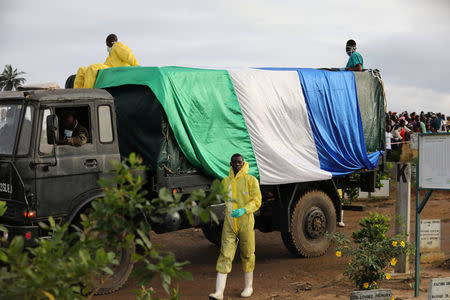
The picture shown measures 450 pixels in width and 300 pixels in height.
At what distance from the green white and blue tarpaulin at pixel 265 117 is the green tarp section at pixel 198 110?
0.04 ft

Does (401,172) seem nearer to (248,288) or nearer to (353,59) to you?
(248,288)

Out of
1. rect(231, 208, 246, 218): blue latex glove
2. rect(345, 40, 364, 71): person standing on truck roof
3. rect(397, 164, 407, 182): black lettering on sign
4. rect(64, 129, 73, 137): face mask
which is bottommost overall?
rect(231, 208, 246, 218): blue latex glove

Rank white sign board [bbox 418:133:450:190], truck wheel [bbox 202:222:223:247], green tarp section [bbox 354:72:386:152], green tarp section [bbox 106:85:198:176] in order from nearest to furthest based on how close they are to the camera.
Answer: white sign board [bbox 418:133:450:190]
green tarp section [bbox 106:85:198:176]
truck wheel [bbox 202:222:223:247]
green tarp section [bbox 354:72:386:152]

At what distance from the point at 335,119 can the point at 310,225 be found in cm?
177

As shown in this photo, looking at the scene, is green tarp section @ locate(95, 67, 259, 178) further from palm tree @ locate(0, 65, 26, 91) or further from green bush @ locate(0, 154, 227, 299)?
palm tree @ locate(0, 65, 26, 91)

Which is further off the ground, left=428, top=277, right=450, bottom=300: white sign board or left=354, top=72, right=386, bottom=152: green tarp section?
left=354, top=72, right=386, bottom=152: green tarp section

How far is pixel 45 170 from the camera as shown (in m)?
6.55

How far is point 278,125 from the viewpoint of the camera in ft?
28.6

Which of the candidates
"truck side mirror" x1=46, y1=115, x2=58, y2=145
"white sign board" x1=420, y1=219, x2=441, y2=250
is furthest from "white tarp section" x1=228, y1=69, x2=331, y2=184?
"truck side mirror" x1=46, y1=115, x2=58, y2=145

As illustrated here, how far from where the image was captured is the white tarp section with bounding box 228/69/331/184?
27.5 feet

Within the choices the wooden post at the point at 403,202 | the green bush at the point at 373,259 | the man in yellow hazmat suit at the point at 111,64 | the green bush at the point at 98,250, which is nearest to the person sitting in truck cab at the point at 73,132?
the man in yellow hazmat suit at the point at 111,64

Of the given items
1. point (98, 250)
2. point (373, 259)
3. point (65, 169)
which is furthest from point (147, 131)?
point (98, 250)

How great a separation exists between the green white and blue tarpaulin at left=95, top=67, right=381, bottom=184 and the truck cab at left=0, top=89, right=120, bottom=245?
916mm

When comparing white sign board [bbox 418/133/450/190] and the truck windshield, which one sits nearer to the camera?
white sign board [bbox 418/133/450/190]
